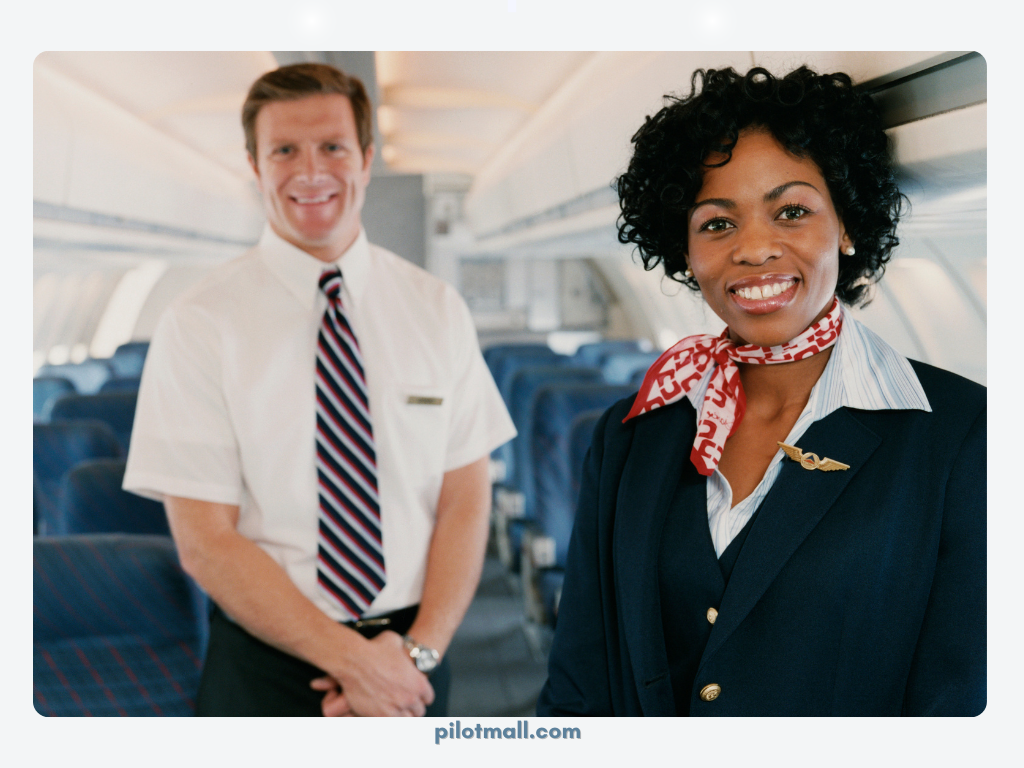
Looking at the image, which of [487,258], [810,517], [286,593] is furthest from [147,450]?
[810,517]

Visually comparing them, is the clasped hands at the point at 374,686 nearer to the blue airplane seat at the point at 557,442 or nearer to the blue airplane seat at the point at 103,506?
the blue airplane seat at the point at 103,506

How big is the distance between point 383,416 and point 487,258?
1.35 ft

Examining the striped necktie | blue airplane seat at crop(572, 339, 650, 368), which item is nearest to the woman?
the striped necktie

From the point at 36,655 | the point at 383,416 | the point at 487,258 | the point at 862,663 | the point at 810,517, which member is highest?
the point at 487,258

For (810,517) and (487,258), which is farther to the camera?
(487,258)

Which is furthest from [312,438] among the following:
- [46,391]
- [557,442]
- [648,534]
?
[557,442]

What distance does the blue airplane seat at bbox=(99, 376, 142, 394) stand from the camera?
163cm

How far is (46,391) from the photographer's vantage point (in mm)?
1555

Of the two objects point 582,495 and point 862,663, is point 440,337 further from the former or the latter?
point 862,663

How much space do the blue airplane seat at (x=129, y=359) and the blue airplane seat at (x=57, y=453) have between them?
17 cm

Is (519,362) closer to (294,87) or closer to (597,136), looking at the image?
A: (597,136)

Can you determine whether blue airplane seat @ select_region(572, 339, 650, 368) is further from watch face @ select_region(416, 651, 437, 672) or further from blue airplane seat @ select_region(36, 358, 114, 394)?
blue airplane seat @ select_region(36, 358, 114, 394)

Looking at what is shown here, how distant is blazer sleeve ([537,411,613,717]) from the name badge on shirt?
37cm

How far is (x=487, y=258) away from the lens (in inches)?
64.2
